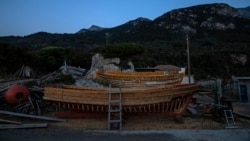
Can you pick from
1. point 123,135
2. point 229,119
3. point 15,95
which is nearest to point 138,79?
point 229,119

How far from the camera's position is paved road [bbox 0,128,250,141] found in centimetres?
1002

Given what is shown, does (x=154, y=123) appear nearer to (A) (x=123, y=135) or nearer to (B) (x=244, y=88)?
(A) (x=123, y=135)

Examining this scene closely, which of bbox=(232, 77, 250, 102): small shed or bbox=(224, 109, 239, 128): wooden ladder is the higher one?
bbox=(232, 77, 250, 102): small shed

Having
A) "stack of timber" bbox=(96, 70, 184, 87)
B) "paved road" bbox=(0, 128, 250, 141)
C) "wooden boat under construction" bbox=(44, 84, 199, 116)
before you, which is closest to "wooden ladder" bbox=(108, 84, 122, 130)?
"wooden boat under construction" bbox=(44, 84, 199, 116)

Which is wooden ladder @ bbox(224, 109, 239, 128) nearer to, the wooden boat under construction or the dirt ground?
the dirt ground

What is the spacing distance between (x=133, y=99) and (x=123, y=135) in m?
2.84

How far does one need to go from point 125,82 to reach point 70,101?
1009 centimetres

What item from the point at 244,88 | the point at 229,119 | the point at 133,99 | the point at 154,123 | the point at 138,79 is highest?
the point at 138,79

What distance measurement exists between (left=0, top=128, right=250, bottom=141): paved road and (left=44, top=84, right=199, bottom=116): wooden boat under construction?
2.14m

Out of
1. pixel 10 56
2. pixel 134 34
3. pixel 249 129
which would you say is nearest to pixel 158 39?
pixel 134 34

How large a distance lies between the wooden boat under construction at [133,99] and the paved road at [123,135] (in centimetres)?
214

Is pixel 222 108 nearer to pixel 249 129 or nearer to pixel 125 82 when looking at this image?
pixel 249 129

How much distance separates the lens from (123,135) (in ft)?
35.0

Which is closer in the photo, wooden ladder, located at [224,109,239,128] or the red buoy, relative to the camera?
wooden ladder, located at [224,109,239,128]
